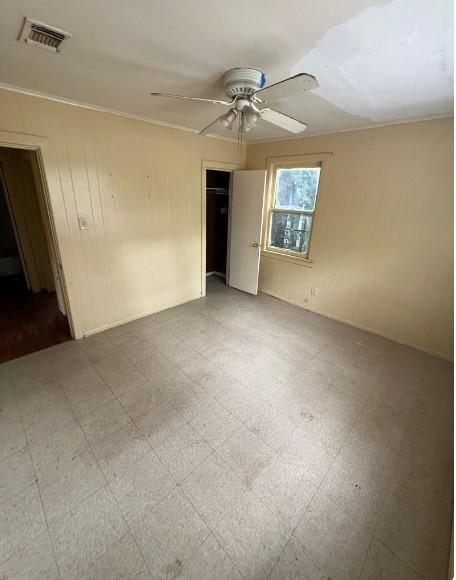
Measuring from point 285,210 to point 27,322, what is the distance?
13.0ft

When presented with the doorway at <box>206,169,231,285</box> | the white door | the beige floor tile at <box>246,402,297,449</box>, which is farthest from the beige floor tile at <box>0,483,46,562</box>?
the doorway at <box>206,169,231,285</box>

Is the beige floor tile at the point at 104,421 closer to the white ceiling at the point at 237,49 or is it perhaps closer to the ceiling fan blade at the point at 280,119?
the white ceiling at the point at 237,49

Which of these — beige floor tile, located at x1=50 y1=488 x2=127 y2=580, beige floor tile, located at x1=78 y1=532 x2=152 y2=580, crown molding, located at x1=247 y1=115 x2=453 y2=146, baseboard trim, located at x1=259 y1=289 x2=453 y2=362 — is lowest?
beige floor tile, located at x1=78 y1=532 x2=152 y2=580

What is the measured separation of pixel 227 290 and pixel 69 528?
3.58 meters

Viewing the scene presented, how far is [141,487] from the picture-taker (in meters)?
1.48

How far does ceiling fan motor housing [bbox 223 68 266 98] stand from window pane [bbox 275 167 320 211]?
2.00 meters

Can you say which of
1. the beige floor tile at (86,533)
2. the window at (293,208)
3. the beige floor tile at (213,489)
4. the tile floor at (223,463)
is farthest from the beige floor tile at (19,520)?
the window at (293,208)

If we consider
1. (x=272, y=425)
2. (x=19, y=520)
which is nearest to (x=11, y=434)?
(x=19, y=520)

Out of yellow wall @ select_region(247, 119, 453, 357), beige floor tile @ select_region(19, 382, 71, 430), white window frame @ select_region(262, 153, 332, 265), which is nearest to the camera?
beige floor tile @ select_region(19, 382, 71, 430)

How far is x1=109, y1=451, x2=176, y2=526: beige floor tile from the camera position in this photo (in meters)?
1.38

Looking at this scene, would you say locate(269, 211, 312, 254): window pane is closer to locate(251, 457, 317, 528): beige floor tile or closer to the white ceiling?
the white ceiling

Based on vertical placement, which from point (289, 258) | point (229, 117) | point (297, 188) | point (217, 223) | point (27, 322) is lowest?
point (27, 322)

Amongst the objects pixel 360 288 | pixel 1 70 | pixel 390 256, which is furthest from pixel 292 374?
pixel 1 70

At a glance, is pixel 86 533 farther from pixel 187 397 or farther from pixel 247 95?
pixel 247 95
